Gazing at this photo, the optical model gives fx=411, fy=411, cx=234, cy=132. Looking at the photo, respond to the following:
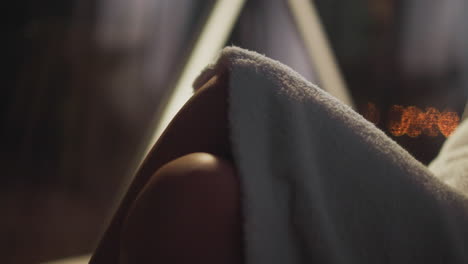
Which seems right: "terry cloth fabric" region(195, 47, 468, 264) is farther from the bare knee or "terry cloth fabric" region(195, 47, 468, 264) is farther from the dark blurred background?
the dark blurred background

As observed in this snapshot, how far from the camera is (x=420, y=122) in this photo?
2.77 feet

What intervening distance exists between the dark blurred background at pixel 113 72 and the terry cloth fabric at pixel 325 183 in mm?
628

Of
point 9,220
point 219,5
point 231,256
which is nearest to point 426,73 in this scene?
point 219,5

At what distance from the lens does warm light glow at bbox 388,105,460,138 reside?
750 millimetres

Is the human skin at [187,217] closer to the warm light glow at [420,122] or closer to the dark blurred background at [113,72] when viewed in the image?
the warm light glow at [420,122]

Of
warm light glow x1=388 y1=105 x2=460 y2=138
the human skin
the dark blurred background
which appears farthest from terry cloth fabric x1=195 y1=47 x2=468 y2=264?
the dark blurred background

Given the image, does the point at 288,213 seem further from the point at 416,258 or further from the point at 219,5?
the point at 219,5

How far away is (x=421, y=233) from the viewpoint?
342mm

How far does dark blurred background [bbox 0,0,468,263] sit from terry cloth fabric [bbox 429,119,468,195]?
360 mm

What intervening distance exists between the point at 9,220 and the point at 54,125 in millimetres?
266

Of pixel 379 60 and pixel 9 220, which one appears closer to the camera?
pixel 9 220

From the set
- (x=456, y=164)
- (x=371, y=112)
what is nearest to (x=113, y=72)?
(x=371, y=112)

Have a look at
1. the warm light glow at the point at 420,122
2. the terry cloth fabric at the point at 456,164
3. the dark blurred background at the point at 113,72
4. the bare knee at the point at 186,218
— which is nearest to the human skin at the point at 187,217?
the bare knee at the point at 186,218

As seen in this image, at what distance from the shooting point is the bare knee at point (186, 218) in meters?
0.26
